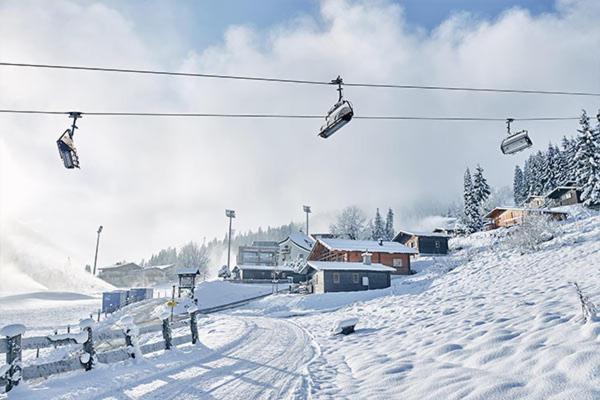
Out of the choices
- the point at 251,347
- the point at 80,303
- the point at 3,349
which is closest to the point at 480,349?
the point at 251,347

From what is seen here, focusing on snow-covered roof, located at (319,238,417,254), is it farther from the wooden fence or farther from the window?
the wooden fence

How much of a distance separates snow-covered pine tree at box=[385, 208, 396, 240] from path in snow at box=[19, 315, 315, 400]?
92.1 meters

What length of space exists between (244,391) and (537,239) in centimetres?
3534

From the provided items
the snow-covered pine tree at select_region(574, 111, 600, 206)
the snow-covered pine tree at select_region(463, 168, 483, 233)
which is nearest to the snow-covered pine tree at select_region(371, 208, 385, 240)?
the snow-covered pine tree at select_region(463, 168, 483, 233)

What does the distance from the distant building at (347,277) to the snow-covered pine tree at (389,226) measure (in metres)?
56.8

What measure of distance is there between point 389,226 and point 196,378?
347ft

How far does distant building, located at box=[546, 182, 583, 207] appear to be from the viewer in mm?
64375

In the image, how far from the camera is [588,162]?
5353cm

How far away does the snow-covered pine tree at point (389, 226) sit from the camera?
10422 cm

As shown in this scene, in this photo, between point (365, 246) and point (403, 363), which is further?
point (365, 246)

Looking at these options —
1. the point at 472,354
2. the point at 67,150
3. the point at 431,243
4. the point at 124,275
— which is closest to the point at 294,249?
the point at 431,243

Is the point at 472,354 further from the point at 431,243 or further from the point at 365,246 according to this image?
the point at 431,243

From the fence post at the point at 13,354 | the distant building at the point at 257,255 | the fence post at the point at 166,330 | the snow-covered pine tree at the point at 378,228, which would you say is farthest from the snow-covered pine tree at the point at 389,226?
the fence post at the point at 13,354

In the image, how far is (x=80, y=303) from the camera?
174 ft
